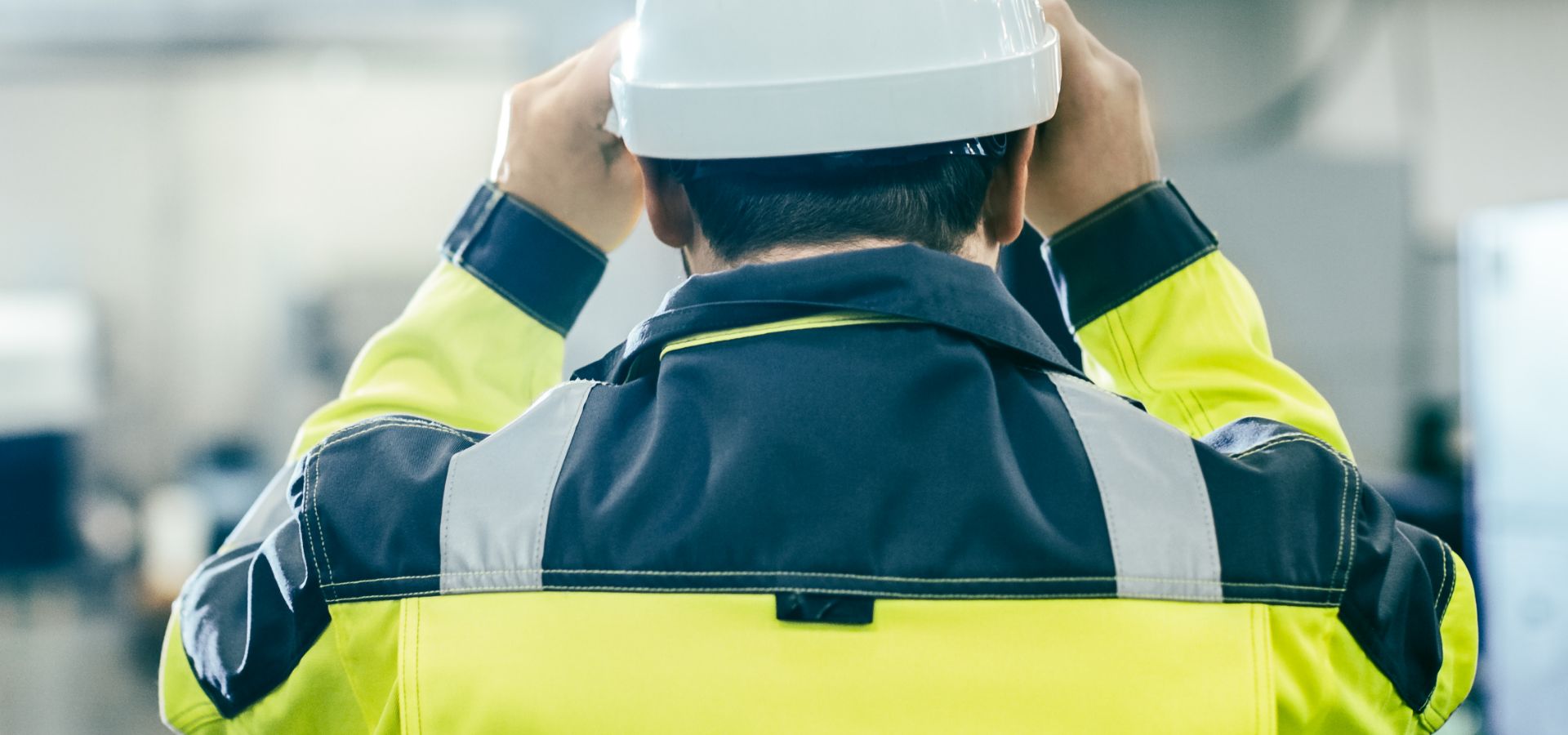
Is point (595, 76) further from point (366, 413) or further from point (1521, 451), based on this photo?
point (1521, 451)

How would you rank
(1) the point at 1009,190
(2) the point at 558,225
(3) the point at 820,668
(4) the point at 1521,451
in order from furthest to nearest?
(4) the point at 1521,451 → (2) the point at 558,225 → (1) the point at 1009,190 → (3) the point at 820,668

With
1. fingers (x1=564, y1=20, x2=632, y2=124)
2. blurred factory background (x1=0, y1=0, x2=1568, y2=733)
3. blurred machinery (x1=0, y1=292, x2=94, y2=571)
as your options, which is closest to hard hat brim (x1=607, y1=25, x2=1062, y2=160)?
fingers (x1=564, y1=20, x2=632, y2=124)

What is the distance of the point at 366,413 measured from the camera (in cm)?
66

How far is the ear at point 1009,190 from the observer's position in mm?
623

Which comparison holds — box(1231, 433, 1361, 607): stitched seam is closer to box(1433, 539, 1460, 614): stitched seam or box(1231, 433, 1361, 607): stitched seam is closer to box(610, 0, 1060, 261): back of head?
box(1433, 539, 1460, 614): stitched seam

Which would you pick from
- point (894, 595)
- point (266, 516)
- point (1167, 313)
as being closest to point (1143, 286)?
point (1167, 313)

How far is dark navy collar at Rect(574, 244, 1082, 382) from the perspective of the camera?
54 cm

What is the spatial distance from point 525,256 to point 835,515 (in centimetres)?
31

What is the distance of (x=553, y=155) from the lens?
2.37 ft

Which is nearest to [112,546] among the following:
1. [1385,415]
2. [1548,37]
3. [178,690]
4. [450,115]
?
[450,115]

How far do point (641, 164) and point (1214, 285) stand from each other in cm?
32

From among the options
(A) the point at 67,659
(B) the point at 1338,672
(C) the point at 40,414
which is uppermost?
(B) the point at 1338,672

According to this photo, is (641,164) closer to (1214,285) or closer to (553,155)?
(553,155)

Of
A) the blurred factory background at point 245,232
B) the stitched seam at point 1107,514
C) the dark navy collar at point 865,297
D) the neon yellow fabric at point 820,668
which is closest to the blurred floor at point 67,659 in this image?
the blurred factory background at point 245,232
